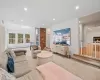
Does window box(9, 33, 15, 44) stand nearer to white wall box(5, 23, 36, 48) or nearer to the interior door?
white wall box(5, 23, 36, 48)

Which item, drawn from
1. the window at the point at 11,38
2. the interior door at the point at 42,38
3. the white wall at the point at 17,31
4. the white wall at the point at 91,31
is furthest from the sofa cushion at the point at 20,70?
the interior door at the point at 42,38

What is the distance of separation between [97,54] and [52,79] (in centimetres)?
433

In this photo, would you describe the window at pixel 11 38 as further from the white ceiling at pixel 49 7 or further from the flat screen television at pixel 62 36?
the flat screen television at pixel 62 36

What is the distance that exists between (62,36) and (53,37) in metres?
1.32

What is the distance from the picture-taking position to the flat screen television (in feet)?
20.2

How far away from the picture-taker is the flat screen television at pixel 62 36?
6.17 meters

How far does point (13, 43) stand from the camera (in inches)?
305

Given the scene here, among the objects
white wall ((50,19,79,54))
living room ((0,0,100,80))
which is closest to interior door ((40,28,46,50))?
living room ((0,0,100,80))

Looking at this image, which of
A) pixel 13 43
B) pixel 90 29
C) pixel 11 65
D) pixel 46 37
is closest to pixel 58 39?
pixel 90 29

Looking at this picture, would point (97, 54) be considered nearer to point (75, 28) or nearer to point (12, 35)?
point (75, 28)

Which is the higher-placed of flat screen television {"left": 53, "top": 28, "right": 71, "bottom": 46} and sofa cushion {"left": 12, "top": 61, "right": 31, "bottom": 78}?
flat screen television {"left": 53, "top": 28, "right": 71, "bottom": 46}

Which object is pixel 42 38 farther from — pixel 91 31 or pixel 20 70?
pixel 20 70

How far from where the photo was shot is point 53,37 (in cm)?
790

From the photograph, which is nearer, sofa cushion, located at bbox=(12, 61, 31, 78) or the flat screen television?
sofa cushion, located at bbox=(12, 61, 31, 78)
